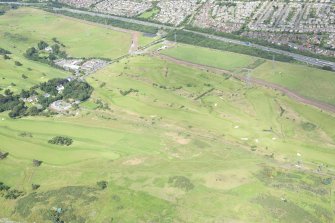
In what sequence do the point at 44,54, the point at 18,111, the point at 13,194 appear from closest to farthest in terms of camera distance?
1. the point at 13,194
2. the point at 18,111
3. the point at 44,54

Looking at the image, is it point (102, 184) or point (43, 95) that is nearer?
point (102, 184)

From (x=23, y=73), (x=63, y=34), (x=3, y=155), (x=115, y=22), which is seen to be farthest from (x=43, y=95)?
(x=115, y=22)

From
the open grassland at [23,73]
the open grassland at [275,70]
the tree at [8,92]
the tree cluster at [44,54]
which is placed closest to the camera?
the open grassland at [275,70]

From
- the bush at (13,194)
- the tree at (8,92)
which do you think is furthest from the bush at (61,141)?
the tree at (8,92)

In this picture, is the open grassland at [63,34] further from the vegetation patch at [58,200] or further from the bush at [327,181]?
the bush at [327,181]

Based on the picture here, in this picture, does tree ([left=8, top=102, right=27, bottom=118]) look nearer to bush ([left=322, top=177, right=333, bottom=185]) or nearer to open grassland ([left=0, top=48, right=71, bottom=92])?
open grassland ([left=0, top=48, right=71, bottom=92])

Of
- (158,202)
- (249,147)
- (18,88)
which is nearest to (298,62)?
(249,147)

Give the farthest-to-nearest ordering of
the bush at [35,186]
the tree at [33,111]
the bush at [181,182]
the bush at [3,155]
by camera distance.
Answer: the tree at [33,111]
the bush at [3,155]
the bush at [35,186]
the bush at [181,182]

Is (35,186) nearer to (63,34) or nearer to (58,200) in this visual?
(58,200)
